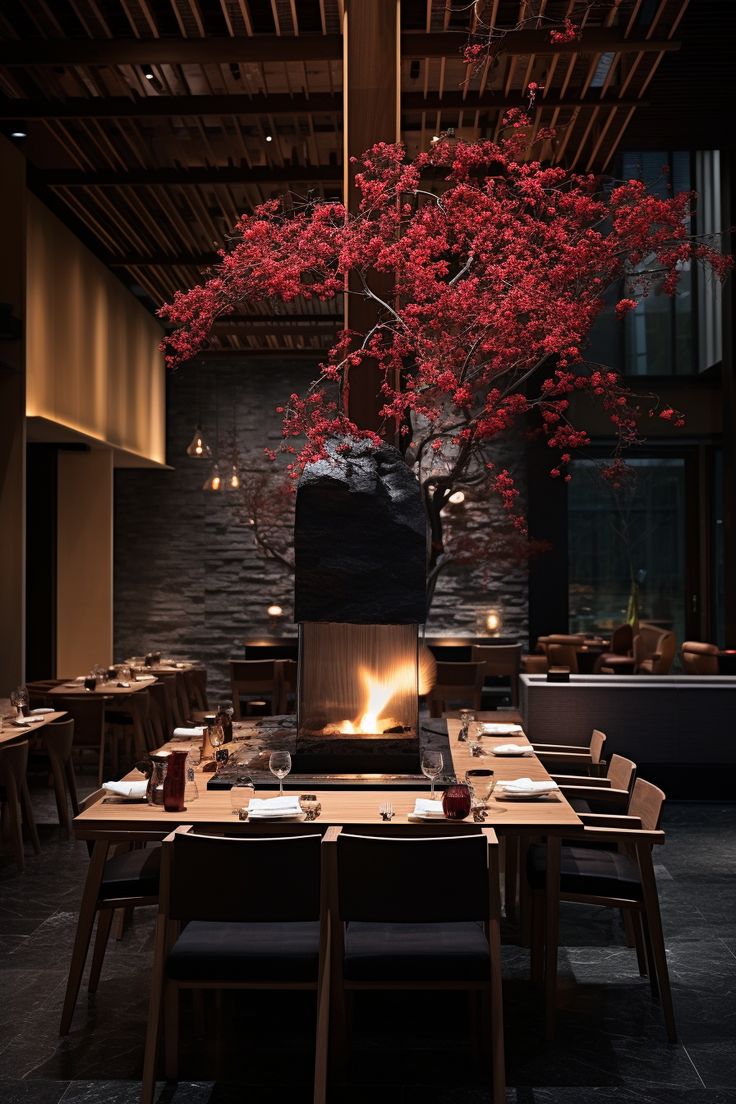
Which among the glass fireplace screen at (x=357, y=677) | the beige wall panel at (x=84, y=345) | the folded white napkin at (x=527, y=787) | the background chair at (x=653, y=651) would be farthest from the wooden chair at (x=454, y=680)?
the folded white napkin at (x=527, y=787)

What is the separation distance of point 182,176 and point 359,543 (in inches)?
183

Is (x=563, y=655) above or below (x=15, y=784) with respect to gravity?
above

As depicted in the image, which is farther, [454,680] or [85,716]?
[454,680]

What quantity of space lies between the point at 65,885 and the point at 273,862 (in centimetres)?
300

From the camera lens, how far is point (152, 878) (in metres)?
4.13

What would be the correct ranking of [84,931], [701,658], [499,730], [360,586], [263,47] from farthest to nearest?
[701,658] < [263,47] < [499,730] < [360,586] < [84,931]

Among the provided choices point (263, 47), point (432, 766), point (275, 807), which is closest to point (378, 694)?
point (432, 766)

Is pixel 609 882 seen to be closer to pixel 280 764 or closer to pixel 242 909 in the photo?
pixel 280 764

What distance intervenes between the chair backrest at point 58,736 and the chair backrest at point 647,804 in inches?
135

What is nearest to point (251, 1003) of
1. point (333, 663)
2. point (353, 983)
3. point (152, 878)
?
point (152, 878)

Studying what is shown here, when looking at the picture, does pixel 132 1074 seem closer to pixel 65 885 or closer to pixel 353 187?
pixel 65 885

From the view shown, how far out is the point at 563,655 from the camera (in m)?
12.5

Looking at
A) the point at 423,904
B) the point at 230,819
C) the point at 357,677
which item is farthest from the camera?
the point at 357,677

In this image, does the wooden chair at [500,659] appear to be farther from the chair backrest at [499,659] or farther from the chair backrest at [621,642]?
the chair backrest at [621,642]
